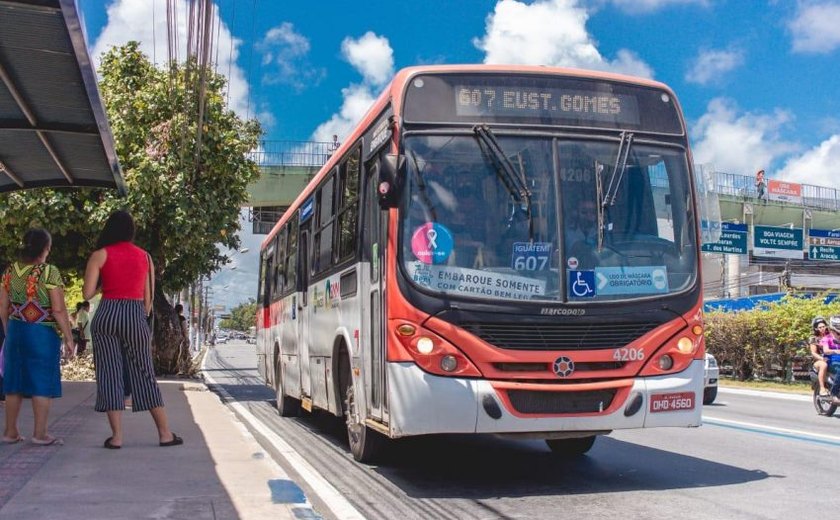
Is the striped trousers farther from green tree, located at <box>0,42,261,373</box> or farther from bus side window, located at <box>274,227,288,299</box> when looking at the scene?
green tree, located at <box>0,42,261,373</box>

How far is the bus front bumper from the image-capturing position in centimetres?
655

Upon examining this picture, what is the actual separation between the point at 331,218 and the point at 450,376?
11.7ft

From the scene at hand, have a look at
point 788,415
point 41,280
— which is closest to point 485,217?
point 41,280

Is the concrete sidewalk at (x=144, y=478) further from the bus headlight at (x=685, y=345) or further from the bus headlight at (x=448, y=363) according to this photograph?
the bus headlight at (x=685, y=345)

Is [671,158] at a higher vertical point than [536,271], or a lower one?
higher

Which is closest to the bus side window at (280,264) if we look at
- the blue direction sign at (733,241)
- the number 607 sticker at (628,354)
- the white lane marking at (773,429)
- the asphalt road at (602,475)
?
the asphalt road at (602,475)

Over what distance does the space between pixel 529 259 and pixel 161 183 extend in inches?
536

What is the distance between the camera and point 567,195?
7.03m

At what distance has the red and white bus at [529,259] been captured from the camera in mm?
6656

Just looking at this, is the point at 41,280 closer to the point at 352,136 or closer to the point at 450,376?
the point at 352,136

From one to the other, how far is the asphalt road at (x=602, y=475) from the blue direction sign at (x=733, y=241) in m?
26.6

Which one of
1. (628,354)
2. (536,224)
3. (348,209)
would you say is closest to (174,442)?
(348,209)

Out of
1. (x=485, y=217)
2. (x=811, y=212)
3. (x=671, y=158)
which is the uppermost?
→ (x=811, y=212)

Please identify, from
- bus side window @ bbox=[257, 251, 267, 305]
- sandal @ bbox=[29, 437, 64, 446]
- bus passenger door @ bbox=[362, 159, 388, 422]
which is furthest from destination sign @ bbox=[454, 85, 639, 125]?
bus side window @ bbox=[257, 251, 267, 305]
